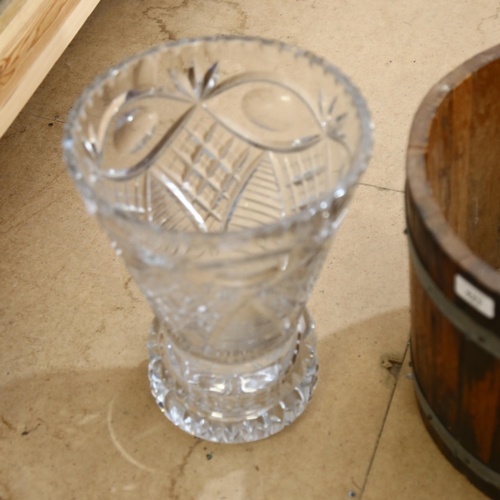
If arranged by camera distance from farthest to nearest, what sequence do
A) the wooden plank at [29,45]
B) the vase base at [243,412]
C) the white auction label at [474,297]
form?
the wooden plank at [29,45], the vase base at [243,412], the white auction label at [474,297]

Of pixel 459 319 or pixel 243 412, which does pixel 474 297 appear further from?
pixel 243 412

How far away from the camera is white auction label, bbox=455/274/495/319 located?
0.77 metres

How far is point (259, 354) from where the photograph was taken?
1.04m

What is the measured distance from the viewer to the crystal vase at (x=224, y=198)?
2.67ft

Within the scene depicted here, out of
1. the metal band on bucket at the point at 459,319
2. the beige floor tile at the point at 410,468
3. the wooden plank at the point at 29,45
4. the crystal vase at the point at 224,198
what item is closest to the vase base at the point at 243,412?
the crystal vase at the point at 224,198

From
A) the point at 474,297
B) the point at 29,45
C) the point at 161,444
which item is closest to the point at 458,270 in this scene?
the point at 474,297

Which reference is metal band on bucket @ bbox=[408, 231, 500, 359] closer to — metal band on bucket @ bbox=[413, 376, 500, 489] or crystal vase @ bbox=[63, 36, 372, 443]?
crystal vase @ bbox=[63, 36, 372, 443]

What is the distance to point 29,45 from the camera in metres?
1.38

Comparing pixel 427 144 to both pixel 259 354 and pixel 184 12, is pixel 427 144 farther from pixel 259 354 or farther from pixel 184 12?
pixel 184 12

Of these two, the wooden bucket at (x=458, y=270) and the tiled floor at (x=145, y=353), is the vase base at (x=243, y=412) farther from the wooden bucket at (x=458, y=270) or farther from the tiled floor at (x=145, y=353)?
the wooden bucket at (x=458, y=270)

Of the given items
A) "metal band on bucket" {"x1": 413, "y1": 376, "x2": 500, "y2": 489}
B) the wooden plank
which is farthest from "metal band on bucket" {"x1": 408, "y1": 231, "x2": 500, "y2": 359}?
the wooden plank

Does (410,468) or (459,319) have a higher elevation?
(459,319)

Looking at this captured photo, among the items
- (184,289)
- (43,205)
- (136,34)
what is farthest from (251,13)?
(184,289)

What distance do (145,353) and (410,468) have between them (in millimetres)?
443
